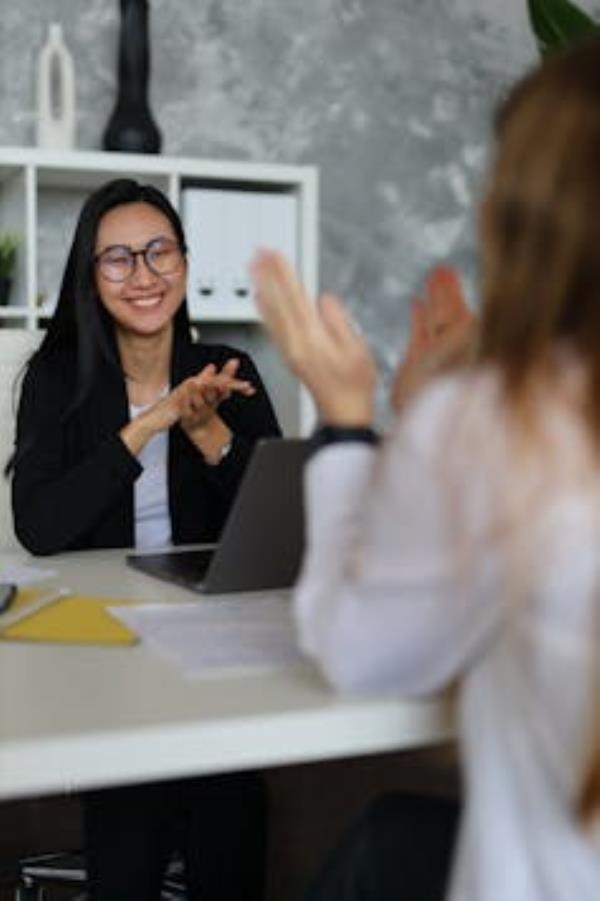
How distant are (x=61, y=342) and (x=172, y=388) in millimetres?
213

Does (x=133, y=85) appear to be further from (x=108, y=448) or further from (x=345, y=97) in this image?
(x=108, y=448)

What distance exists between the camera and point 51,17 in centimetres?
374

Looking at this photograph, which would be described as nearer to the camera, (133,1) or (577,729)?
(577,729)

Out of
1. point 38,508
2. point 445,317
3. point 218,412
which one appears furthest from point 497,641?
point 218,412

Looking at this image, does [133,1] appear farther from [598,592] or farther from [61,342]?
[598,592]

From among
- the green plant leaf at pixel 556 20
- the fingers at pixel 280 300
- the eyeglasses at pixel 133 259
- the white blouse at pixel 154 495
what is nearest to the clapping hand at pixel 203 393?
the white blouse at pixel 154 495

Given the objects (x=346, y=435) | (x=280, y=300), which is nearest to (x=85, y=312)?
(x=280, y=300)

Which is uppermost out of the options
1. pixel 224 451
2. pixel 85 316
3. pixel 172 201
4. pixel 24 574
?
pixel 172 201

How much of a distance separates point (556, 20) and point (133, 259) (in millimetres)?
1228

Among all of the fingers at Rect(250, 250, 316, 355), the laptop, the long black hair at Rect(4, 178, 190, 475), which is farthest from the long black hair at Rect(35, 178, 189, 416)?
the fingers at Rect(250, 250, 316, 355)

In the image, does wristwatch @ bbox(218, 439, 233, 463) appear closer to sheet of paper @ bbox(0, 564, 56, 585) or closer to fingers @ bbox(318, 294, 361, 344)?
sheet of paper @ bbox(0, 564, 56, 585)

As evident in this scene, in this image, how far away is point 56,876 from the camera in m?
2.17

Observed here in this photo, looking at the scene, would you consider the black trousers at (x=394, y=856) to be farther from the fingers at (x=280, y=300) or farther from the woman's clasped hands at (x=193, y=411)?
the woman's clasped hands at (x=193, y=411)

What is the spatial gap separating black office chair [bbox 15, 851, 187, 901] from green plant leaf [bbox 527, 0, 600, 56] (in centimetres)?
192
